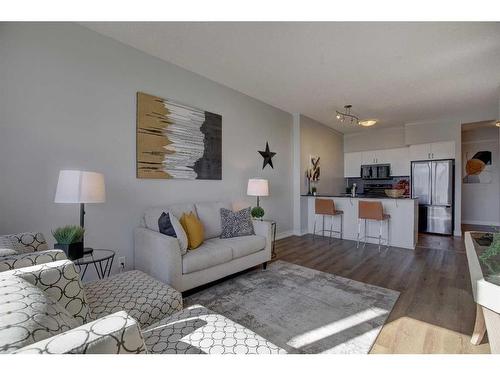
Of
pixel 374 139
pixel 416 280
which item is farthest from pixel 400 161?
pixel 416 280

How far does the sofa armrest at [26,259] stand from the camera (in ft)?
3.78

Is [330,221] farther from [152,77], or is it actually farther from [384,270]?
[152,77]

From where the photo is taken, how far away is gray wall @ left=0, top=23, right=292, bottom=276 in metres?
1.96

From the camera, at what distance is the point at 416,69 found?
3082mm

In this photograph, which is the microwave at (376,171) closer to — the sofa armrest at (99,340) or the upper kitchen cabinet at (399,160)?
the upper kitchen cabinet at (399,160)

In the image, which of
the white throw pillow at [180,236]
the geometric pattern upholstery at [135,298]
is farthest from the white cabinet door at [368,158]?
the geometric pattern upholstery at [135,298]

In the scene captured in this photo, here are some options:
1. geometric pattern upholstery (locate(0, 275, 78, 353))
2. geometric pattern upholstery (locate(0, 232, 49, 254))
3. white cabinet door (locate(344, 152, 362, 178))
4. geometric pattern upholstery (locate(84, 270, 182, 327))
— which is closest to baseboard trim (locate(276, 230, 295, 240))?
white cabinet door (locate(344, 152, 362, 178))

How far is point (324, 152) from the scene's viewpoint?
5.97 m

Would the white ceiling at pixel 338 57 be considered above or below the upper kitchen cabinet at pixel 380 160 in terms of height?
above

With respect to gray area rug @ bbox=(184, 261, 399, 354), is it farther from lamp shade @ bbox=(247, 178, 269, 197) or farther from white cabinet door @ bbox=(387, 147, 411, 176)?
white cabinet door @ bbox=(387, 147, 411, 176)

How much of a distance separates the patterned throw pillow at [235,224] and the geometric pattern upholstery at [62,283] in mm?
1901

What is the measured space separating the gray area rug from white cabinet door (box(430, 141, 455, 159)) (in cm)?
447
